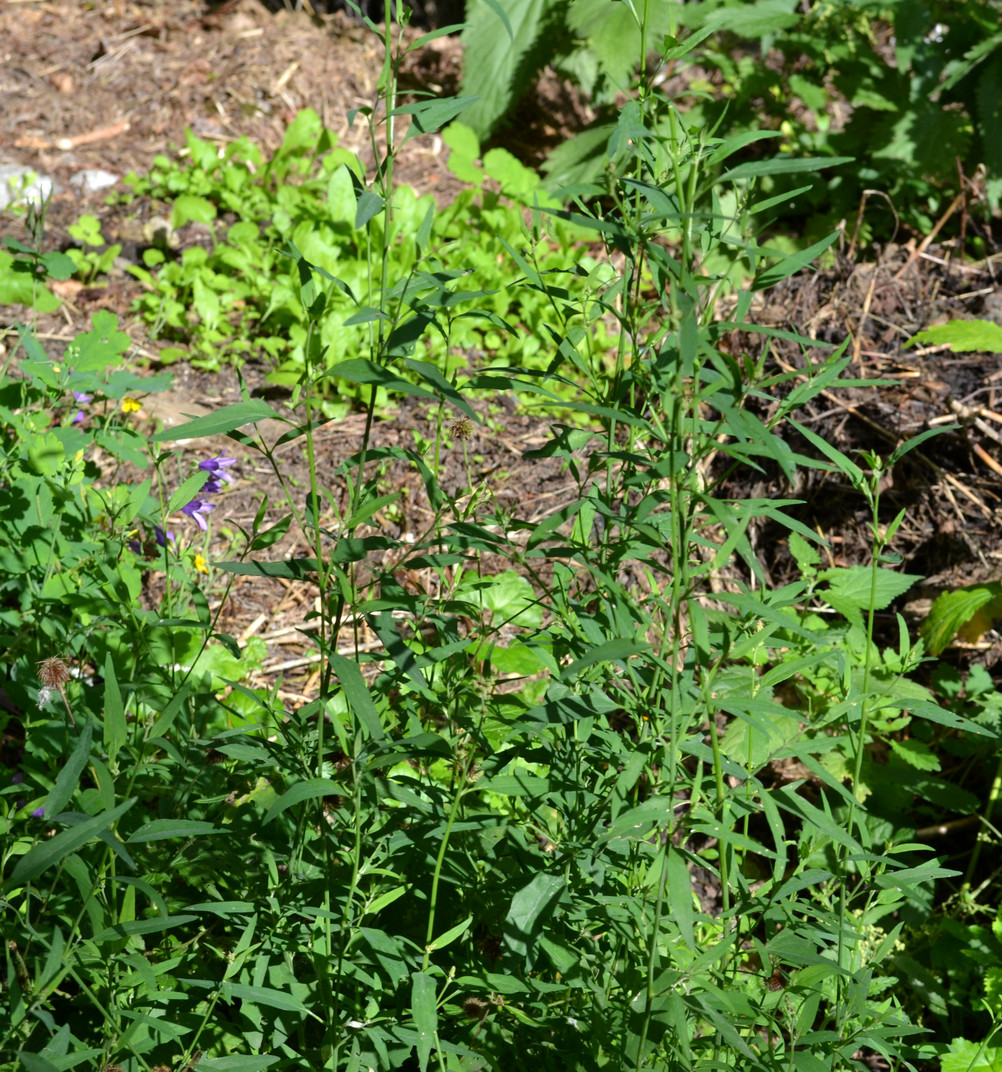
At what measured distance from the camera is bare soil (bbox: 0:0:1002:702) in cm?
287

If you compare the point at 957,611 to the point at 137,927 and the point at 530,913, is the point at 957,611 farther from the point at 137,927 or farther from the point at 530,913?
the point at 137,927

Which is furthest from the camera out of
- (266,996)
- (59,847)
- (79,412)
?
(79,412)

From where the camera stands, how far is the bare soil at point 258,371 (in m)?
2.87

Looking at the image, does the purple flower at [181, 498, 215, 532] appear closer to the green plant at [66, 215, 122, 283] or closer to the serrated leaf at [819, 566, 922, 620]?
the serrated leaf at [819, 566, 922, 620]

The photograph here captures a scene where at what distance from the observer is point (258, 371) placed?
3.44 meters

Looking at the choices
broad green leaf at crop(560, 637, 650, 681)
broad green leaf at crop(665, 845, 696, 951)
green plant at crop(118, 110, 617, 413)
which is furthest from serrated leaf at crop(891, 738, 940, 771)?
green plant at crop(118, 110, 617, 413)

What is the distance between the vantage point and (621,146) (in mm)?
1229

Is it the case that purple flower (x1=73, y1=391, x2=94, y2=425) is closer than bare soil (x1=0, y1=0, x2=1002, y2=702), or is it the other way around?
purple flower (x1=73, y1=391, x2=94, y2=425)

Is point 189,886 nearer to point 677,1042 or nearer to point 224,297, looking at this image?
point 677,1042

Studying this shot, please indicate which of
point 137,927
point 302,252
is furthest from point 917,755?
point 302,252

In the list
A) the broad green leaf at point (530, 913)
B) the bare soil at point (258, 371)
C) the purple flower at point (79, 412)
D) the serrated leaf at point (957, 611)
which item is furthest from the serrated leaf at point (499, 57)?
the broad green leaf at point (530, 913)

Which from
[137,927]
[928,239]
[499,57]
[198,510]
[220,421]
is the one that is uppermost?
[499,57]

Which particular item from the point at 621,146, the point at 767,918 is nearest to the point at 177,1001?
the point at 767,918

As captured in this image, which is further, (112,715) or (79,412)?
(79,412)
